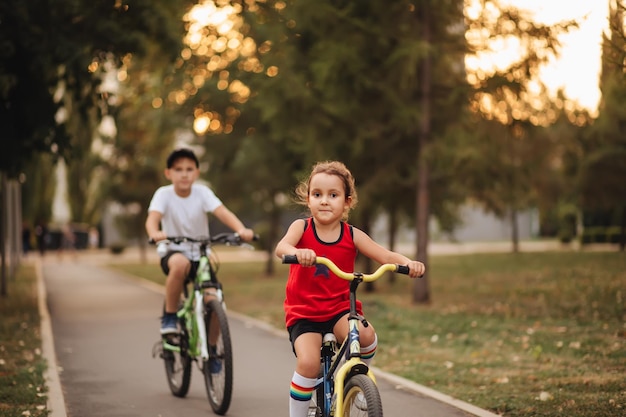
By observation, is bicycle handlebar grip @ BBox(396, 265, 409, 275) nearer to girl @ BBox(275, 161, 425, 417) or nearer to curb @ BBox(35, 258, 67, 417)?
girl @ BBox(275, 161, 425, 417)

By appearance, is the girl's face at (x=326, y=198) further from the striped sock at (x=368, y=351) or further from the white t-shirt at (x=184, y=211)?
the white t-shirt at (x=184, y=211)

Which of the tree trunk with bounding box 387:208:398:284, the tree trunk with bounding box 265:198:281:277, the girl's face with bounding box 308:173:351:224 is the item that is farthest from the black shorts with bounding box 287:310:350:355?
the tree trunk with bounding box 265:198:281:277

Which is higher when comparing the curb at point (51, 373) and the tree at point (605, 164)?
the tree at point (605, 164)

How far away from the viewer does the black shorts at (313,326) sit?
5.18m

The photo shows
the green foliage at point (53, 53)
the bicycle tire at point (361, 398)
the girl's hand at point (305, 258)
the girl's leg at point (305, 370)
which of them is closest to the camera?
the bicycle tire at point (361, 398)

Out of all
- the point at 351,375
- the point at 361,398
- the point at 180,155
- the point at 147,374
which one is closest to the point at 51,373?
the point at 147,374

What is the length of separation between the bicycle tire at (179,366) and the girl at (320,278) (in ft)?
8.91

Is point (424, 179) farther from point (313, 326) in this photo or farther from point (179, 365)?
point (313, 326)

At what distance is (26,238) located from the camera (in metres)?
46.9

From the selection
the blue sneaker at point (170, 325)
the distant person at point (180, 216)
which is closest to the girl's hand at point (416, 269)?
the distant person at point (180, 216)

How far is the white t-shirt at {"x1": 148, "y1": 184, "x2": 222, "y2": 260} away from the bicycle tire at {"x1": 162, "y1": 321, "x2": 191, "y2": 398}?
725mm

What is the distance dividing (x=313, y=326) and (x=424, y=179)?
10.9m

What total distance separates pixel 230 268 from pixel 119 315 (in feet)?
53.8

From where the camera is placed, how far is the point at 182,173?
781 cm
